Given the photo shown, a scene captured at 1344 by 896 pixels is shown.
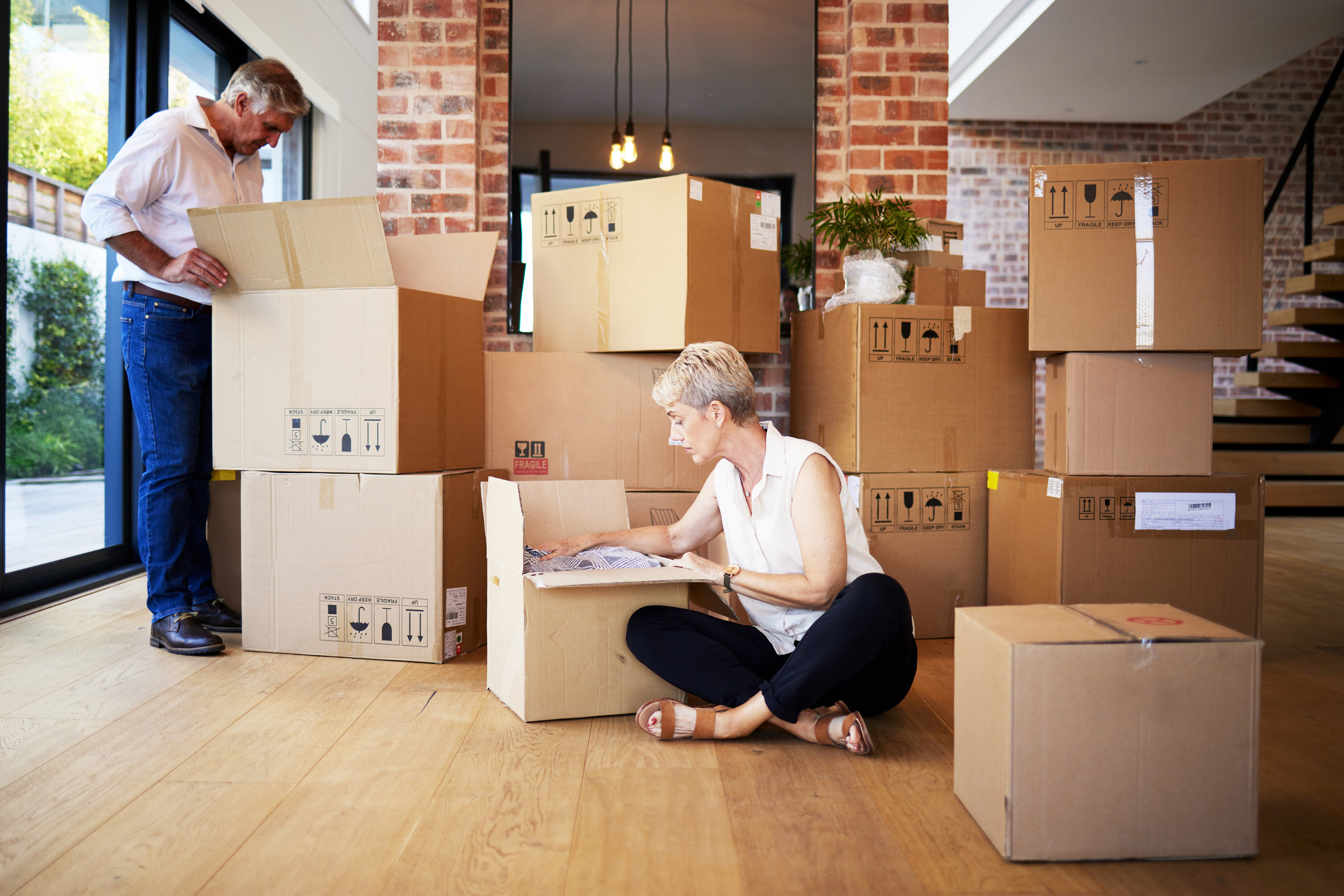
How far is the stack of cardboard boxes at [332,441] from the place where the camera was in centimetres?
219

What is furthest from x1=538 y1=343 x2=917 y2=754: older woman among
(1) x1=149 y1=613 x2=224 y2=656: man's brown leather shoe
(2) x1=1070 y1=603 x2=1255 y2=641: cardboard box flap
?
(1) x1=149 y1=613 x2=224 y2=656: man's brown leather shoe

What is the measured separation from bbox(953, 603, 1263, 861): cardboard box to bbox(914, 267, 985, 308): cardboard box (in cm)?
155

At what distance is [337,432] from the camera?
2229 mm

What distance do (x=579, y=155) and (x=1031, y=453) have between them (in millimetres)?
1756

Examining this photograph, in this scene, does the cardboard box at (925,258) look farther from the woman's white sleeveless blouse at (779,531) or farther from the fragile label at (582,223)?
the woman's white sleeveless blouse at (779,531)

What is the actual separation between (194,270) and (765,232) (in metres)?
1.52

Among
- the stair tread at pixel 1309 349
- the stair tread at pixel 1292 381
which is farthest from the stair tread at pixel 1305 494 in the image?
the stair tread at pixel 1309 349

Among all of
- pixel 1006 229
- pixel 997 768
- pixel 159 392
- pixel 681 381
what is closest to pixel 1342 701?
pixel 997 768

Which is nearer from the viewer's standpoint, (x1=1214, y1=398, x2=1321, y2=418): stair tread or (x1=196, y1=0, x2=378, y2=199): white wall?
(x1=196, y1=0, x2=378, y2=199): white wall

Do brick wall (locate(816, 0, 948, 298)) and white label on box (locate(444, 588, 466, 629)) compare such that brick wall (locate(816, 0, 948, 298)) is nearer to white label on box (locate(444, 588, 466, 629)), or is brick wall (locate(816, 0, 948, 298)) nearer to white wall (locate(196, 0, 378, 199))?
white label on box (locate(444, 588, 466, 629))

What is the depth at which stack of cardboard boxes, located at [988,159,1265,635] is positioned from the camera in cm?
212

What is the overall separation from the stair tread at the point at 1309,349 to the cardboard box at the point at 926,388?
4051 millimetres

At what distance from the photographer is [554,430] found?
2.61 meters

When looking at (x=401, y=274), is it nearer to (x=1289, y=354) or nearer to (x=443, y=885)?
(x=443, y=885)
